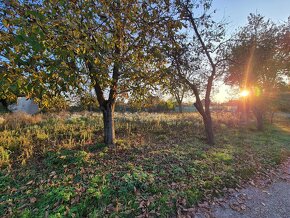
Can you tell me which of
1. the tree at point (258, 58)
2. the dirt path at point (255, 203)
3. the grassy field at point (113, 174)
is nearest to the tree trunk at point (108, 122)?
the grassy field at point (113, 174)

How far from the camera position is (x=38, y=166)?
3.87 meters

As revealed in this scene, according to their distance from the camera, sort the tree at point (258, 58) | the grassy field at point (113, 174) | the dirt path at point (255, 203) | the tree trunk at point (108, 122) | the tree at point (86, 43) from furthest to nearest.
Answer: the tree at point (258, 58), the tree trunk at point (108, 122), the dirt path at point (255, 203), the grassy field at point (113, 174), the tree at point (86, 43)

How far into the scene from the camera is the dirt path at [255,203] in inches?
115

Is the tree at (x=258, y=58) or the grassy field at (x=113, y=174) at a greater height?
the tree at (x=258, y=58)

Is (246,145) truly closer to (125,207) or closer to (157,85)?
(157,85)

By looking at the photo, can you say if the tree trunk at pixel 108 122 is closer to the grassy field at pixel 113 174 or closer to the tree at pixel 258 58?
the grassy field at pixel 113 174

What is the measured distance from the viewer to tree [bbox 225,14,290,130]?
8938mm

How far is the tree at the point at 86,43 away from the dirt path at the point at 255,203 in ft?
10.0

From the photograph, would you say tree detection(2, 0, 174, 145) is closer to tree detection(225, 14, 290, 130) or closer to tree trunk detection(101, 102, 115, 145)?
tree trunk detection(101, 102, 115, 145)

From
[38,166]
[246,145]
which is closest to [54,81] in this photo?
[38,166]

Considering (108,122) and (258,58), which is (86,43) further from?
(258,58)

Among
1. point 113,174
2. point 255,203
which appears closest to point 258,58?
point 255,203

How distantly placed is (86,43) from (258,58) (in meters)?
9.33

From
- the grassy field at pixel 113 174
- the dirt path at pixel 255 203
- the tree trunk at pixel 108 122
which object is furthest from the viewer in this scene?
the tree trunk at pixel 108 122
